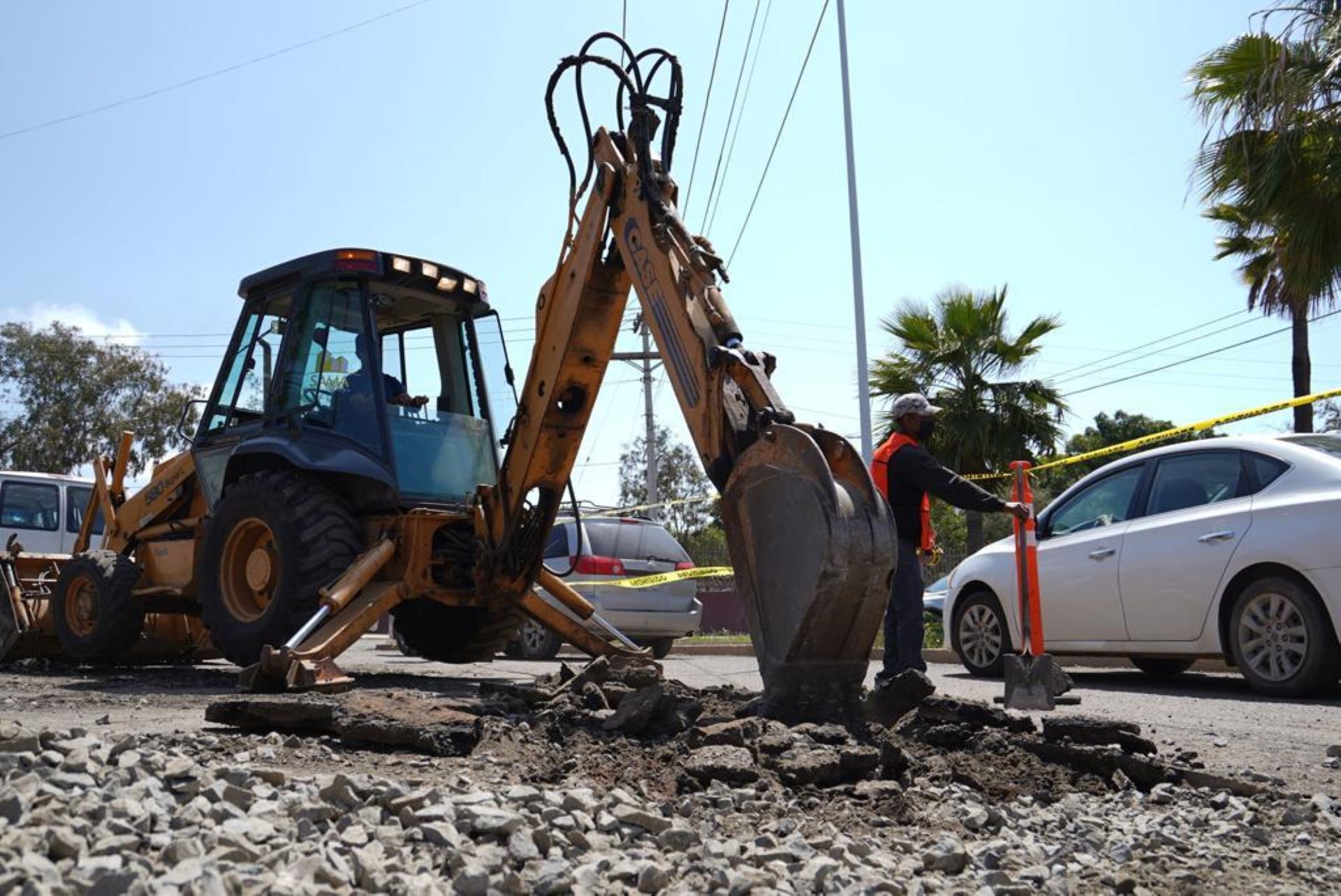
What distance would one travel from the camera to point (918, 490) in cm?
780

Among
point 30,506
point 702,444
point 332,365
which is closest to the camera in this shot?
point 702,444

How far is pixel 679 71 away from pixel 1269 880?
5.37 m

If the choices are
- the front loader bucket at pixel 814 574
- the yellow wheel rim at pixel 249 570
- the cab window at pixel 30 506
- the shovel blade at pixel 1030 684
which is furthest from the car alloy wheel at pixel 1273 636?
the cab window at pixel 30 506

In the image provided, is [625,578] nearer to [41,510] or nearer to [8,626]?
[8,626]

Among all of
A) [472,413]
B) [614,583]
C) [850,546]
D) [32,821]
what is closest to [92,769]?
[32,821]

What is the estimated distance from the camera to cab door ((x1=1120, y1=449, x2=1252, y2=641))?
27.9 ft

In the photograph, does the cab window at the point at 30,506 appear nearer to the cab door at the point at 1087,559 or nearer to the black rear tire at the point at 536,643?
the black rear tire at the point at 536,643

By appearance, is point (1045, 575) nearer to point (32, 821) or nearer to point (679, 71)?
point (679, 71)

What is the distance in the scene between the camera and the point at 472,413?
31.7 feet

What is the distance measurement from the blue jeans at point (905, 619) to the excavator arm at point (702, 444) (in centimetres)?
213

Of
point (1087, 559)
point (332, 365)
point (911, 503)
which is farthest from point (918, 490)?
point (332, 365)

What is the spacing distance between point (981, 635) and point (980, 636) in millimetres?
19

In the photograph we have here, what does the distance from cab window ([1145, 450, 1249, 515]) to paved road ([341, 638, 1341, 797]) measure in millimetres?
1340

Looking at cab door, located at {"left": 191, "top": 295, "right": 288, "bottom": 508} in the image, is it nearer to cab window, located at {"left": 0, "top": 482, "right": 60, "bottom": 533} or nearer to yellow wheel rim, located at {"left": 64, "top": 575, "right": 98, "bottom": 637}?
yellow wheel rim, located at {"left": 64, "top": 575, "right": 98, "bottom": 637}
